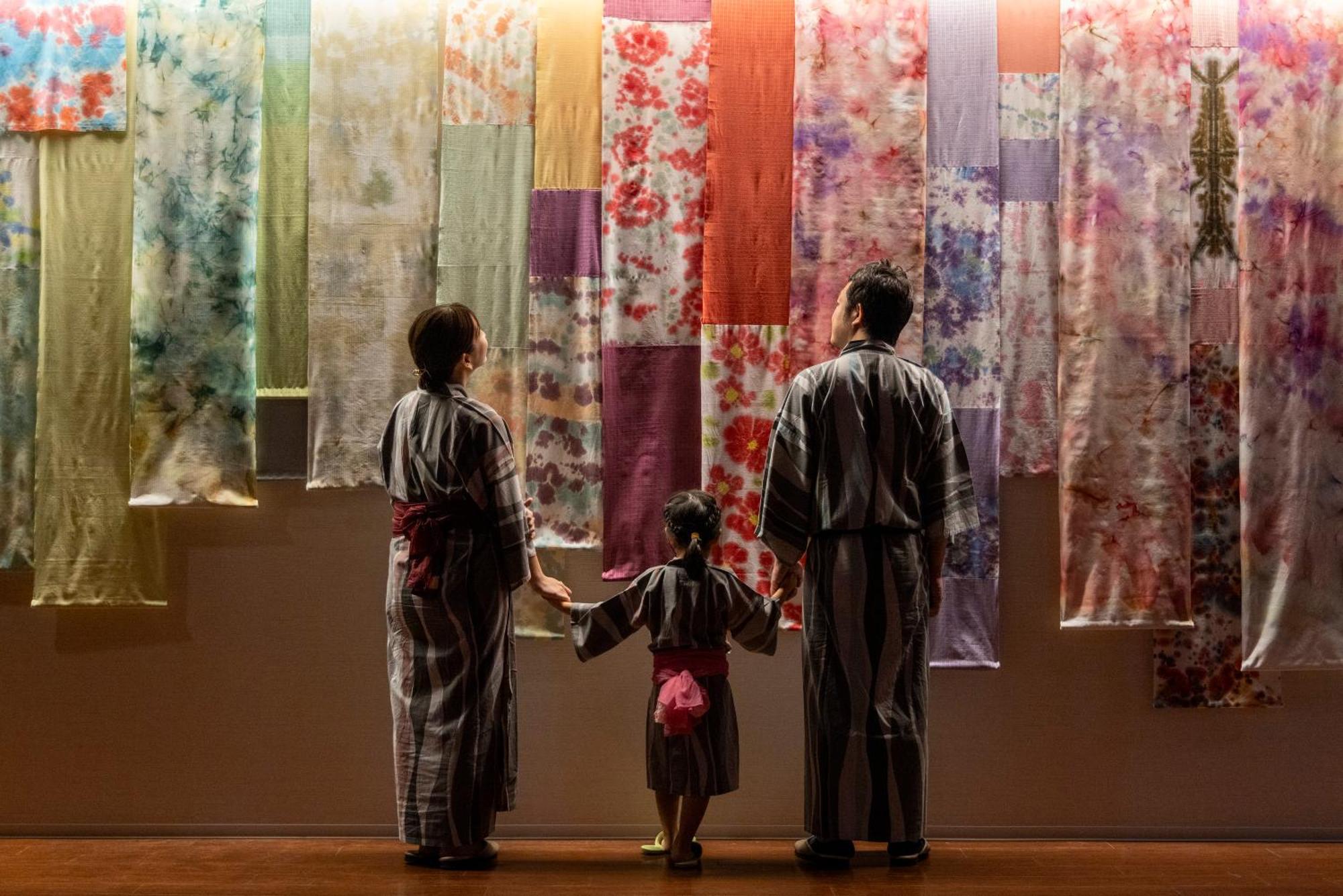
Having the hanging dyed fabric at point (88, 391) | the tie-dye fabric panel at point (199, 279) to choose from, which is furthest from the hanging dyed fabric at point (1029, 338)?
the hanging dyed fabric at point (88, 391)

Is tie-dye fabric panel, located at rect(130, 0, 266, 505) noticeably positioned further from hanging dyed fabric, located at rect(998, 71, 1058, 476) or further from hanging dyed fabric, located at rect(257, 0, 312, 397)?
hanging dyed fabric, located at rect(998, 71, 1058, 476)

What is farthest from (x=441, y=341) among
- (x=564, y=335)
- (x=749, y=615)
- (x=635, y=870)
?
(x=635, y=870)

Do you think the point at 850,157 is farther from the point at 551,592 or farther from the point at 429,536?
the point at 429,536

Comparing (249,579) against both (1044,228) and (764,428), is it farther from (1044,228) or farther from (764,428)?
(1044,228)

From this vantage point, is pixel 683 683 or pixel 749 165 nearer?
pixel 683 683

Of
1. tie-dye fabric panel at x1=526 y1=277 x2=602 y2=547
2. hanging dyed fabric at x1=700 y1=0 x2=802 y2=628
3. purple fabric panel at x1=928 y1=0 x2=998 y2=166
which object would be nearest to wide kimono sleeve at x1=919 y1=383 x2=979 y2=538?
hanging dyed fabric at x1=700 y1=0 x2=802 y2=628

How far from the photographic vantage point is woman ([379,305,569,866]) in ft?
11.2

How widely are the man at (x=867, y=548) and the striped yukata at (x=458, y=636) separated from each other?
72cm

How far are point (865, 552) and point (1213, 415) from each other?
1352 millimetres

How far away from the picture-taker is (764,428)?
157 inches

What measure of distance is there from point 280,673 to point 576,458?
1112 millimetres

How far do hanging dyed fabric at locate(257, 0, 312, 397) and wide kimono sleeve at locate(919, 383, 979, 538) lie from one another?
1872 millimetres

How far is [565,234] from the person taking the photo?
4.02 meters

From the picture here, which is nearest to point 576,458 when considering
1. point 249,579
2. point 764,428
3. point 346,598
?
point 764,428
